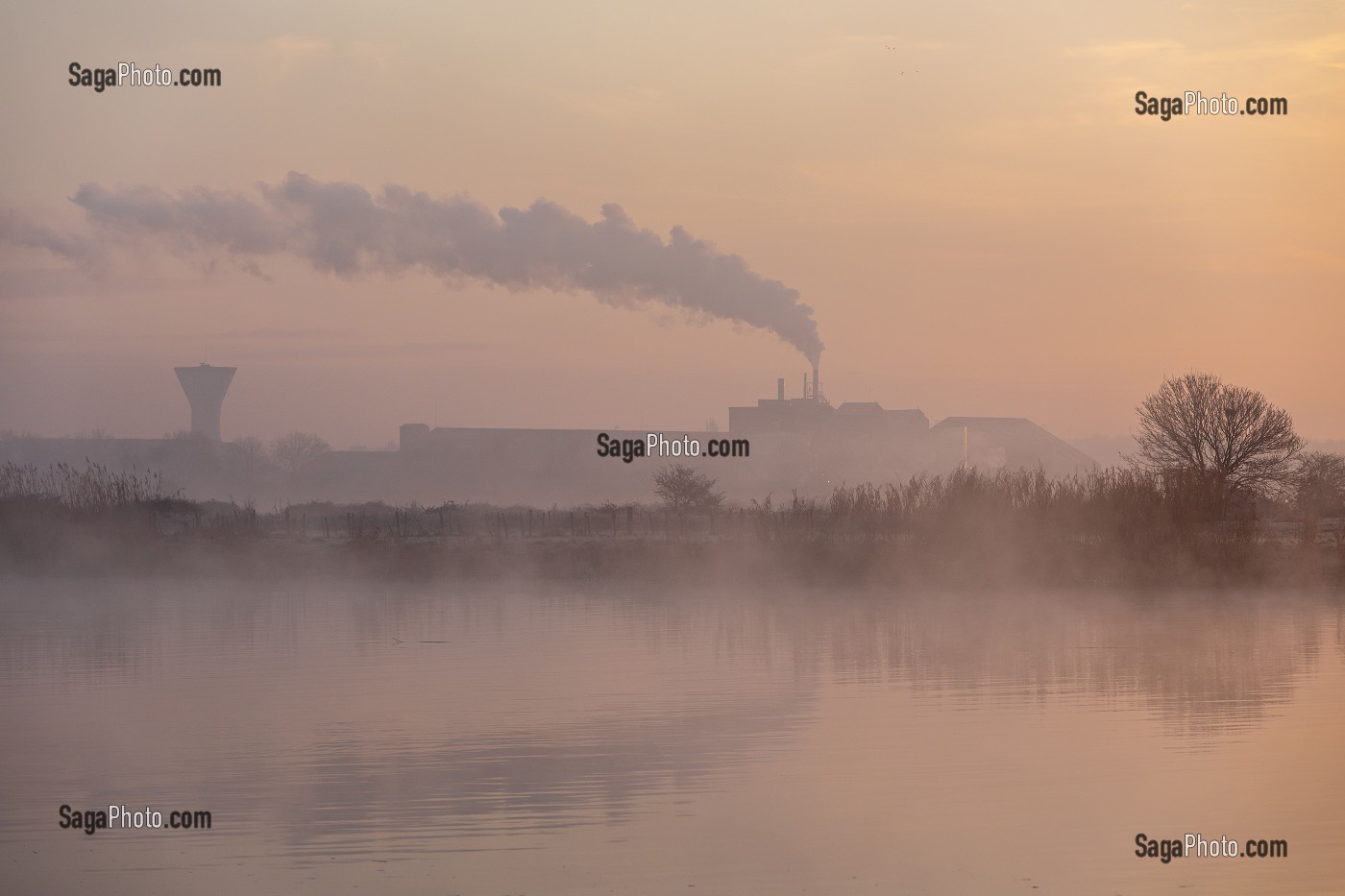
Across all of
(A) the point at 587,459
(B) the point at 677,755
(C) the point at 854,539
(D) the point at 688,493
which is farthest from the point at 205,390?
(B) the point at 677,755

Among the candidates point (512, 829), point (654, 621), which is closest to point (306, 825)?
point (512, 829)

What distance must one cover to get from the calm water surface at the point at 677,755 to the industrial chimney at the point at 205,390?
260 ft

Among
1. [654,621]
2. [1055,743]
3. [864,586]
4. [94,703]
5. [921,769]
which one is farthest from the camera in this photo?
[864,586]

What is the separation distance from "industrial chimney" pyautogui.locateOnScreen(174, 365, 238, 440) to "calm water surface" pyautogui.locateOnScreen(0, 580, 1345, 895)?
79.2 meters

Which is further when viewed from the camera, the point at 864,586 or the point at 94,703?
the point at 864,586

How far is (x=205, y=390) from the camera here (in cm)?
9706

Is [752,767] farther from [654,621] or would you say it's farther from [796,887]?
[654,621]

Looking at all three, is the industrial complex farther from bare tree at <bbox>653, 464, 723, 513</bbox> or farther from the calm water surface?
the calm water surface

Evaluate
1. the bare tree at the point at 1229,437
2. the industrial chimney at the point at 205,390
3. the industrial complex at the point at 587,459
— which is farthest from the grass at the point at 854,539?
the industrial chimney at the point at 205,390

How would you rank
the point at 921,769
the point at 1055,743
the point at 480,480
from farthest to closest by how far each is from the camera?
the point at 480,480, the point at 1055,743, the point at 921,769

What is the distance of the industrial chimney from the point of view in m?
96.3

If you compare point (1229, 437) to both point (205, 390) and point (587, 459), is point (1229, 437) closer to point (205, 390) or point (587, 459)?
point (587, 459)

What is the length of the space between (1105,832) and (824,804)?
174 cm

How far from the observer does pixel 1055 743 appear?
1162cm
